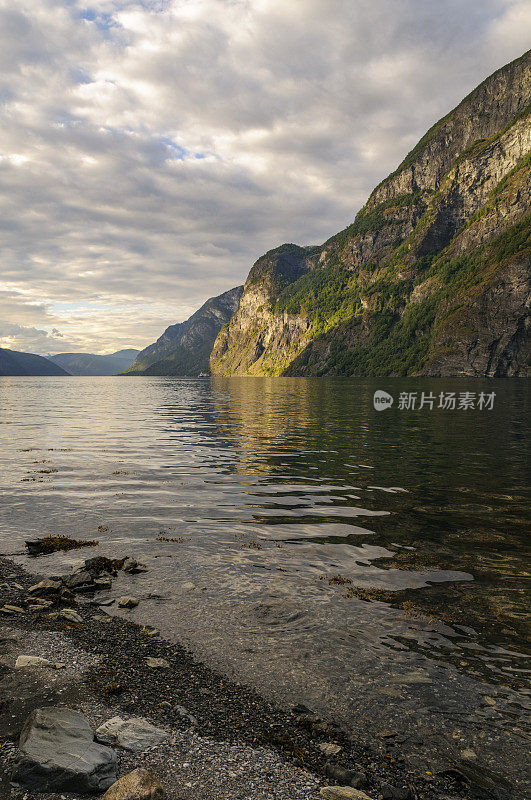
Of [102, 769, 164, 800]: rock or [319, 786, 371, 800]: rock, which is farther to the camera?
[319, 786, 371, 800]: rock

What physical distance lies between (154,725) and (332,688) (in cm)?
341

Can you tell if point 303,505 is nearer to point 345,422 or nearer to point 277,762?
point 277,762

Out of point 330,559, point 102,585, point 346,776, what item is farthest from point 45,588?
point 346,776

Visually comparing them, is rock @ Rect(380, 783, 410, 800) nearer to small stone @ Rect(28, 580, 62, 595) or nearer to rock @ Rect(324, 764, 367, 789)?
rock @ Rect(324, 764, 367, 789)

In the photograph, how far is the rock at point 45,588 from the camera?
12.1 meters

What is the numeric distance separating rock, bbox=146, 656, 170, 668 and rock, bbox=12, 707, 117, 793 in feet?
8.06

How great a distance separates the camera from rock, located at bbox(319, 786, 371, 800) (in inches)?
218

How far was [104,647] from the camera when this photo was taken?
9.42m

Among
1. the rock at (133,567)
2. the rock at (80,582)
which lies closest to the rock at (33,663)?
the rock at (80,582)

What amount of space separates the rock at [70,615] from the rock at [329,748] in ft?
22.8

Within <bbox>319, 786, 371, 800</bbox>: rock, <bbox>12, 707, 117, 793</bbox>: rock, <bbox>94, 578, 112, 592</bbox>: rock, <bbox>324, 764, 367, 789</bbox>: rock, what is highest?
<bbox>12, 707, 117, 793</bbox>: rock

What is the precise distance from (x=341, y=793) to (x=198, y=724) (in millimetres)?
2530

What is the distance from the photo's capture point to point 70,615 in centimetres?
1094

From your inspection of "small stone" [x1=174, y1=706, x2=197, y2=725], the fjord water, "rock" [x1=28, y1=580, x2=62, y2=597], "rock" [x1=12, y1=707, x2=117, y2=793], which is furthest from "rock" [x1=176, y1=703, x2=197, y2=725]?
"rock" [x1=28, y1=580, x2=62, y2=597]
